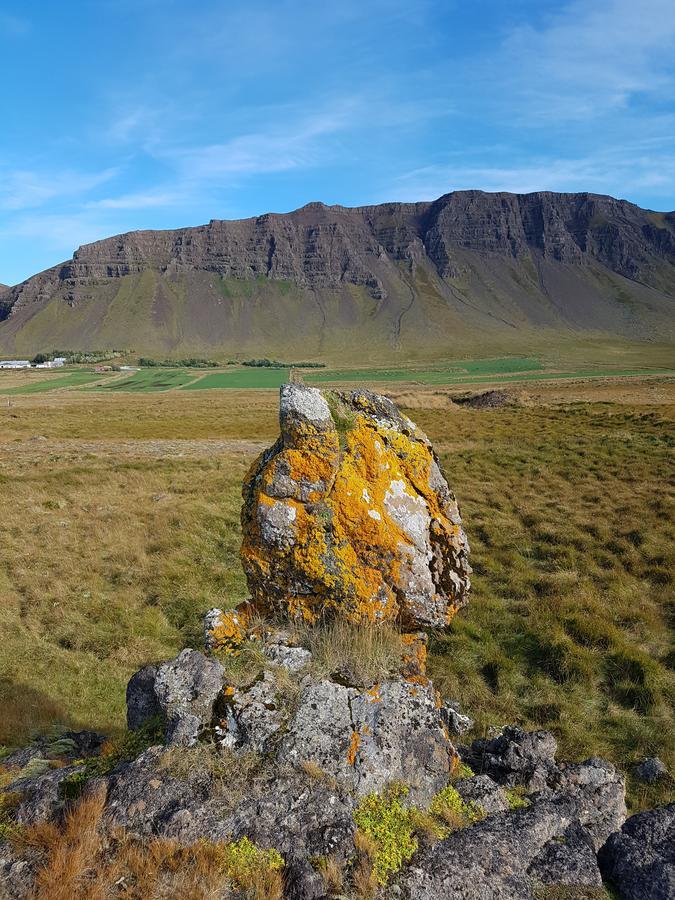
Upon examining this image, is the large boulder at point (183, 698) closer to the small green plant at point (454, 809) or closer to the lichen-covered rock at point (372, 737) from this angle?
the lichen-covered rock at point (372, 737)

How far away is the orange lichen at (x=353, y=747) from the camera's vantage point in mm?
4320

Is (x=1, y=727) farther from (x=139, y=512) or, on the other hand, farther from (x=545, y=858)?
(x=139, y=512)

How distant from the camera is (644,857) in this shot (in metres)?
3.80

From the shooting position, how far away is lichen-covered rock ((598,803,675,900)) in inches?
140

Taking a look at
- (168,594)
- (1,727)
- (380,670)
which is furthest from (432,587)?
(168,594)

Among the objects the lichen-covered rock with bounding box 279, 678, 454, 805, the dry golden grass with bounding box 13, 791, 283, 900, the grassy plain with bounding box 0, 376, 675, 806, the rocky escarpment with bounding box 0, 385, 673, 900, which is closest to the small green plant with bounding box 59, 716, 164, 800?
the rocky escarpment with bounding box 0, 385, 673, 900

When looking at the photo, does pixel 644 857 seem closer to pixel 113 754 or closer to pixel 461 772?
pixel 461 772

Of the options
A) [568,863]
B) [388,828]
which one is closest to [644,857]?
[568,863]

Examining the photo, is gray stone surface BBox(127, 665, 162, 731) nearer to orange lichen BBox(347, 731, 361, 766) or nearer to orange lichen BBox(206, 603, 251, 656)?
orange lichen BBox(206, 603, 251, 656)

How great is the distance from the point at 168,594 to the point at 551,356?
18945 centimetres

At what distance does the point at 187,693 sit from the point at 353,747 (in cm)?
164

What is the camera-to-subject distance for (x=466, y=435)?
35.5m

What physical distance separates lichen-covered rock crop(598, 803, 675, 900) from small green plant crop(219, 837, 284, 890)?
8.46 ft

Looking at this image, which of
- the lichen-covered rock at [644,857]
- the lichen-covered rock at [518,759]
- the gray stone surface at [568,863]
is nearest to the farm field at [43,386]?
the lichen-covered rock at [518,759]
